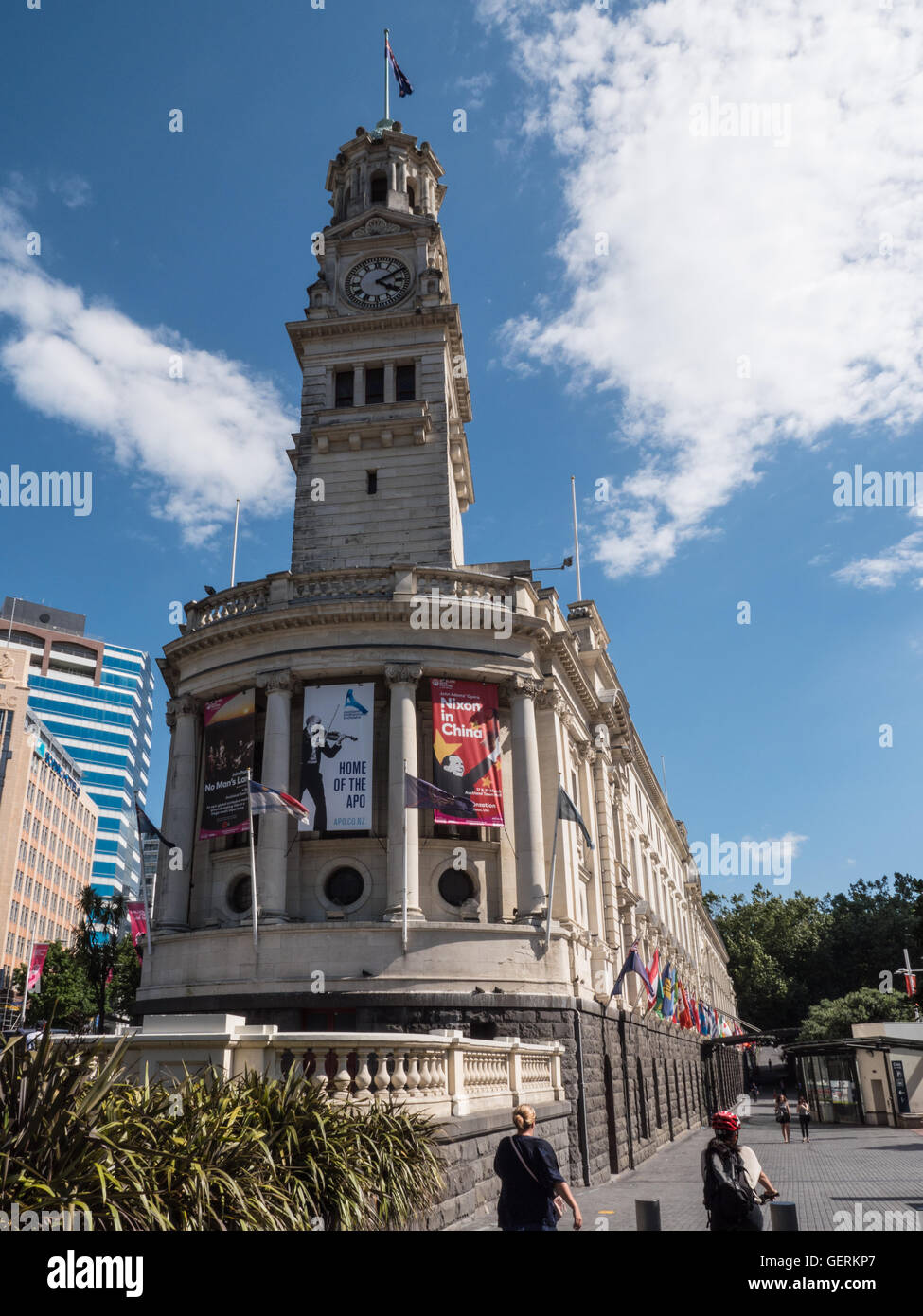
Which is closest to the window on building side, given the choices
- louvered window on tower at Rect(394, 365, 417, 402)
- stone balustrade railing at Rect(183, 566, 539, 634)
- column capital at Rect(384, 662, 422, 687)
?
louvered window on tower at Rect(394, 365, 417, 402)

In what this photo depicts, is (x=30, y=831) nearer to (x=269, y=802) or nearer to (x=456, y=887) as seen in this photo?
(x=456, y=887)

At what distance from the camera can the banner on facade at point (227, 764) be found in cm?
2953

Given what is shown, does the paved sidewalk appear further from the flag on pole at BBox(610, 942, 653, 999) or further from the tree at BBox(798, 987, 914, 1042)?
the tree at BBox(798, 987, 914, 1042)

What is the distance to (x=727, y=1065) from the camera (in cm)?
8275

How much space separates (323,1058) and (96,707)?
130 meters

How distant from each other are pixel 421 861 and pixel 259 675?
7746mm

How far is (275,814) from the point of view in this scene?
2933 cm

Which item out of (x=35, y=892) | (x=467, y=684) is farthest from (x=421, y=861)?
(x=35, y=892)

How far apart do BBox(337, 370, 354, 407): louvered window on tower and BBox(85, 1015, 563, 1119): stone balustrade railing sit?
1250 inches

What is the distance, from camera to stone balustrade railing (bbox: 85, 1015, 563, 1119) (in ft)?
40.1

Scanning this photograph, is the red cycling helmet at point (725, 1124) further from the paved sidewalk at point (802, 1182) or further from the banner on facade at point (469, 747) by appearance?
the banner on facade at point (469, 747)

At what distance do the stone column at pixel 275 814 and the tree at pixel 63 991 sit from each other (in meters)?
41.4
